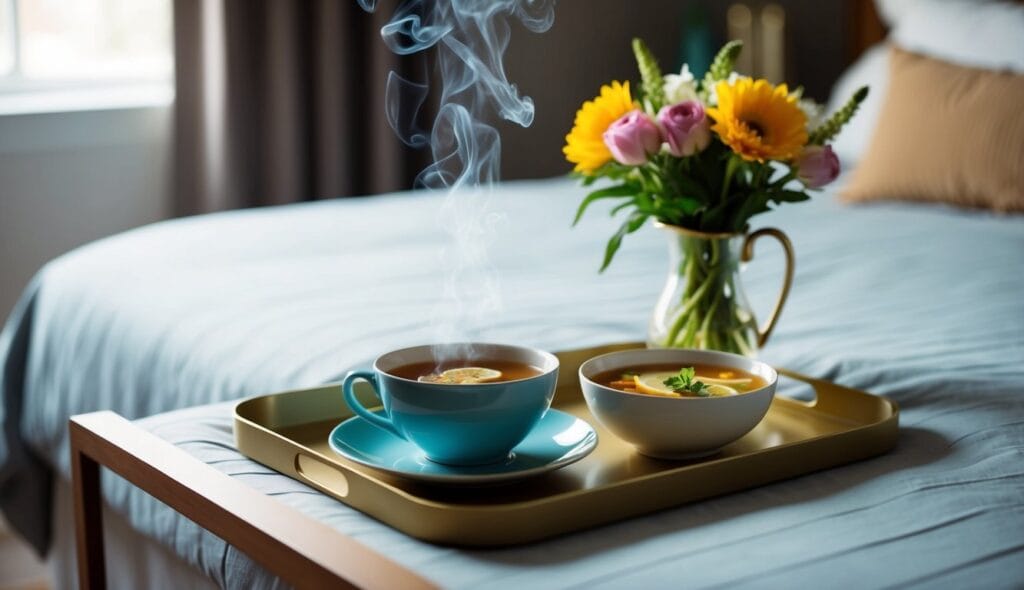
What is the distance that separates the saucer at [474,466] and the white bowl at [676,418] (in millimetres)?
30

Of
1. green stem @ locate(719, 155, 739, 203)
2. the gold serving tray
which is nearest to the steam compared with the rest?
green stem @ locate(719, 155, 739, 203)

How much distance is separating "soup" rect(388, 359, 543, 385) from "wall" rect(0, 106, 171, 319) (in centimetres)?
221

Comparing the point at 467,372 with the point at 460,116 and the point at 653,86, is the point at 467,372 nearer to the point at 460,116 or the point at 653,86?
the point at 653,86

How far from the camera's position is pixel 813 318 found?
1.57 metres

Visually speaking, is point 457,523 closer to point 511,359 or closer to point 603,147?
point 511,359

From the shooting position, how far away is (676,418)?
958 millimetres

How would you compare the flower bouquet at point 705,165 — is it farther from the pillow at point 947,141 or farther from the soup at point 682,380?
the pillow at point 947,141

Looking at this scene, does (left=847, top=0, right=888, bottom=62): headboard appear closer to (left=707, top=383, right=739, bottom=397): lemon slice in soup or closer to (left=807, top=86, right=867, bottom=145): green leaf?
(left=807, top=86, right=867, bottom=145): green leaf

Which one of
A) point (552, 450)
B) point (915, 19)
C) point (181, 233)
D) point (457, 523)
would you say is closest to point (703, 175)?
point (552, 450)

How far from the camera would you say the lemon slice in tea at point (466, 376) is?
0.97m

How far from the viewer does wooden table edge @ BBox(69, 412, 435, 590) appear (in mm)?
783

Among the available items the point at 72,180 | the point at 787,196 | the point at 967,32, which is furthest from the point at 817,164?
the point at 72,180

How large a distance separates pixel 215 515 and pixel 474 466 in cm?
20

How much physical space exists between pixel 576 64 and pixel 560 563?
3.05 metres
